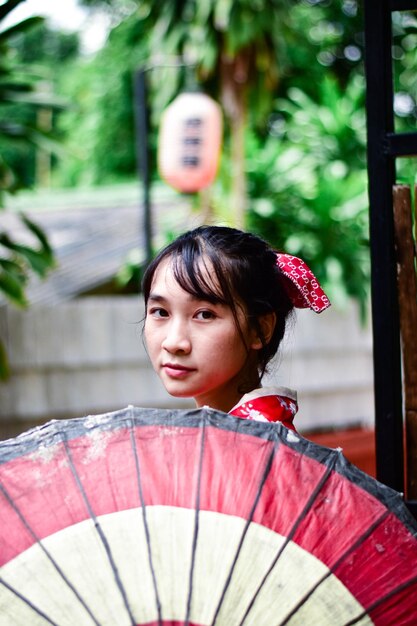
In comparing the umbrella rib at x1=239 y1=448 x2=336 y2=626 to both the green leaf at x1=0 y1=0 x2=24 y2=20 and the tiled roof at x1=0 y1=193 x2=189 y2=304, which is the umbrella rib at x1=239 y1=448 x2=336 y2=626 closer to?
the green leaf at x1=0 y1=0 x2=24 y2=20

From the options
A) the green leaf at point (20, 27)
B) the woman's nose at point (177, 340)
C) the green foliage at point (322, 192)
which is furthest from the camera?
the green foliage at point (322, 192)

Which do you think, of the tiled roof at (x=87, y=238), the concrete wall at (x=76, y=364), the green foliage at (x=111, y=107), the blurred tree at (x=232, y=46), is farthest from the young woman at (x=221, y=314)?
the green foliage at (x=111, y=107)

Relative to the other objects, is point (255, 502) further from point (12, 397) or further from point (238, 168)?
point (238, 168)

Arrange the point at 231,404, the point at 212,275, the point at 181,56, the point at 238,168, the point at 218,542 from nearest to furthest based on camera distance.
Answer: the point at 218,542 < the point at 212,275 < the point at 231,404 < the point at 238,168 < the point at 181,56

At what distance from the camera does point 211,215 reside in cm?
624

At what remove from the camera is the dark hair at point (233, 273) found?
78.2 inches

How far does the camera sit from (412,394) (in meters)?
2.28

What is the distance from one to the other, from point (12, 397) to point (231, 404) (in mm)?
7183

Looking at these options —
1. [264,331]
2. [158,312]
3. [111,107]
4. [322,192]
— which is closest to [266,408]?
[264,331]

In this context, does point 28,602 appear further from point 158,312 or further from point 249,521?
point 158,312

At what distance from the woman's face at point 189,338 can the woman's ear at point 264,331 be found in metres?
0.04

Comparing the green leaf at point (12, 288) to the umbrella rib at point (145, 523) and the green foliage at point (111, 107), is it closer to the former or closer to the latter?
the umbrella rib at point (145, 523)

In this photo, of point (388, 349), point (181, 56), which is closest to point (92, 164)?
point (181, 56)

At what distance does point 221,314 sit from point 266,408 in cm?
20
